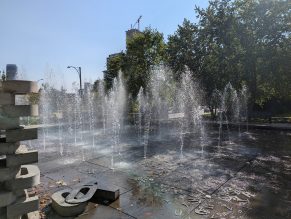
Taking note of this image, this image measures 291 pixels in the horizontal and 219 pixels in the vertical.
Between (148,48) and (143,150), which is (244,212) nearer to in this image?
(143,150)

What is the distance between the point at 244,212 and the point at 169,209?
140 cm

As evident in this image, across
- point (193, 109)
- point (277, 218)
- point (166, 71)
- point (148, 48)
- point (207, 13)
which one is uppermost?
point (207, 13)

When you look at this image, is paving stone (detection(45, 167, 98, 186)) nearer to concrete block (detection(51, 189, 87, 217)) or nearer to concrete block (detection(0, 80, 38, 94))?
concrete block (detection(51, 189, 87, 217))

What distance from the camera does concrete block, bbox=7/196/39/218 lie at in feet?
11.9

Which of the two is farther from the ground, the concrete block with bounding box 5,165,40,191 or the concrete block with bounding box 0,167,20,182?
the concrete block with bounding box 0,167,20,182

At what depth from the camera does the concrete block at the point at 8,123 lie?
3540mm

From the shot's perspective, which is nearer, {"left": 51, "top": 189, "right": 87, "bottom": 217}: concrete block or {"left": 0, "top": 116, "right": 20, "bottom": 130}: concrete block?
{"left": 0, "top": 116, "right": 20, "bottom": 130}: concrete block

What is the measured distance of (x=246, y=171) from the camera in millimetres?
7375

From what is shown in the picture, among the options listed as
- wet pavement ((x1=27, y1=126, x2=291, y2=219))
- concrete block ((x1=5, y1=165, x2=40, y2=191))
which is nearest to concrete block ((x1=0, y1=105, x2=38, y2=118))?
concrete block ((x1=5, y1=165, x2=40, y2=191))

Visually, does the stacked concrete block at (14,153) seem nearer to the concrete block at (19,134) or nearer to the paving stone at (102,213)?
the concrete block at (19,134)

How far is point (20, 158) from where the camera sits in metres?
3.66

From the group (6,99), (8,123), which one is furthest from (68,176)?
(6,99)

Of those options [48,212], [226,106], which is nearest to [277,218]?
[48,212]

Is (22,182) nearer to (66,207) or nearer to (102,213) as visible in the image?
(66,207)
